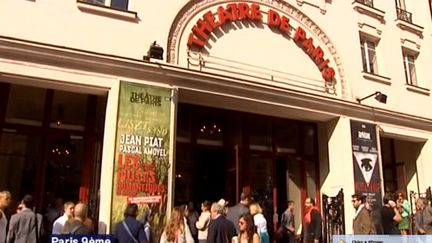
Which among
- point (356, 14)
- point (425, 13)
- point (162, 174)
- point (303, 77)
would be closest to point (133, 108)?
point (162, 174)

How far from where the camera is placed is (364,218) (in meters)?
8.84

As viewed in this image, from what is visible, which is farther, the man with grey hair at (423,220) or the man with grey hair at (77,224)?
the man with grey hair at (423,220)

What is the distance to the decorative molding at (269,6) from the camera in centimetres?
995

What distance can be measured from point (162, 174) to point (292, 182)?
465 centimetres

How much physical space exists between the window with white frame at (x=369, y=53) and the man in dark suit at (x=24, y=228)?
→ 1019 centimetres

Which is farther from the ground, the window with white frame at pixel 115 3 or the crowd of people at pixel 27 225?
the window with white frame at pixel 115 3

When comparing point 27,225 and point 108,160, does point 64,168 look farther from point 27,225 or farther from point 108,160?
point 27,225

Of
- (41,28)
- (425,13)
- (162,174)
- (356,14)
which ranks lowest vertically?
(162,174)

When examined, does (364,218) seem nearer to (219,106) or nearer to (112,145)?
(219,106)

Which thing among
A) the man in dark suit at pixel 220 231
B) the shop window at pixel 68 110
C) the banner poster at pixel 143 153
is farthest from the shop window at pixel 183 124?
the man in dark suit at pixel 220 231

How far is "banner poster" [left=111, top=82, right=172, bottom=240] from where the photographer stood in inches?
334

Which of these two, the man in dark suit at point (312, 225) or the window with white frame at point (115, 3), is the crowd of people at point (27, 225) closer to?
the window with white frame at point (115, 3)

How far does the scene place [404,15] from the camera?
1530 centimetres

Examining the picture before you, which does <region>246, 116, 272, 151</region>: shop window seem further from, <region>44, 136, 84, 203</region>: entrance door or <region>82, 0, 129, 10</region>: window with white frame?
<region>44, 136, 84, 203</region>: entrance door
